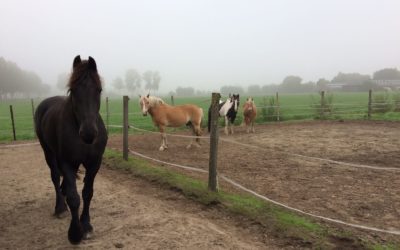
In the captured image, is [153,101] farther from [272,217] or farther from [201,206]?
[272,217]

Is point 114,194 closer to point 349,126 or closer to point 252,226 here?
point 252,226

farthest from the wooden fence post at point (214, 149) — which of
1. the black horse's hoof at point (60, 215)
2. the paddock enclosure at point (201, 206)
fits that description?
the black horse's hoof at point (60, 215)

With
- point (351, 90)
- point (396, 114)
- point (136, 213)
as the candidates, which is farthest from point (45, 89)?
point (136, 213)

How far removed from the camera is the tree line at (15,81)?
76562mm

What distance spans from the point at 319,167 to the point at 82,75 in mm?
5481

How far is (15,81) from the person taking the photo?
3199 inches

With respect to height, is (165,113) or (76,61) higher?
(76,61)

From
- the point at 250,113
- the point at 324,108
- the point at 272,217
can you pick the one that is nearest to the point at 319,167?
the point at 272,217

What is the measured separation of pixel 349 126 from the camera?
47.1 ft

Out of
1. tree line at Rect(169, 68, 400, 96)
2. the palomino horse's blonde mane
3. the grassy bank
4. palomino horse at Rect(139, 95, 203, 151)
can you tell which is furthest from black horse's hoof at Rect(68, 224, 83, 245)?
tree line at Rect(169, 68, 400, 96)

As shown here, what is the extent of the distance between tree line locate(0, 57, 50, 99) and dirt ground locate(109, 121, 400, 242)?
3014 inches

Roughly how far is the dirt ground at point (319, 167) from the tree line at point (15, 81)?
7656 centimetres

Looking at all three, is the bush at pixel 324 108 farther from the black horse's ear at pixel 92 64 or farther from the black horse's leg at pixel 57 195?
the black horse's ear at pixel 92 64

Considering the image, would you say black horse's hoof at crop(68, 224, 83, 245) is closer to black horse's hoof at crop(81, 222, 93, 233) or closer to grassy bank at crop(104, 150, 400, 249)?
black horse's hoof at crop(81, 222, 93, 233)
